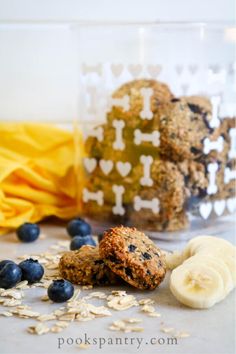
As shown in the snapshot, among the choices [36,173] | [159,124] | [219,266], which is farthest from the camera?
[36,173]

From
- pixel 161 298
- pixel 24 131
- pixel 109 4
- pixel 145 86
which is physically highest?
pixel 109 4

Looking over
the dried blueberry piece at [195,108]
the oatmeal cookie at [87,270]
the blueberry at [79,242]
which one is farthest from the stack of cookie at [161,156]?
the oatmeal cookie at [87,270]

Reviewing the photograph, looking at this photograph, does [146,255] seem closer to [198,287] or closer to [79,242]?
[198,287]

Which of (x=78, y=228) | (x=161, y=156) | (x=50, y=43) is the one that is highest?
(x=50, y=43)

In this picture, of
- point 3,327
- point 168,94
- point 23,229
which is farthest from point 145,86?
point 3,327

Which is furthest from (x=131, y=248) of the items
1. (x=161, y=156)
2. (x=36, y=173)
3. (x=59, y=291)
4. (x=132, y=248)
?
(x=36, y=173)

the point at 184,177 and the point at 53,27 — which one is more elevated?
the point at 53,27

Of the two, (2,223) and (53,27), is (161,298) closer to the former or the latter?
(2,223)
